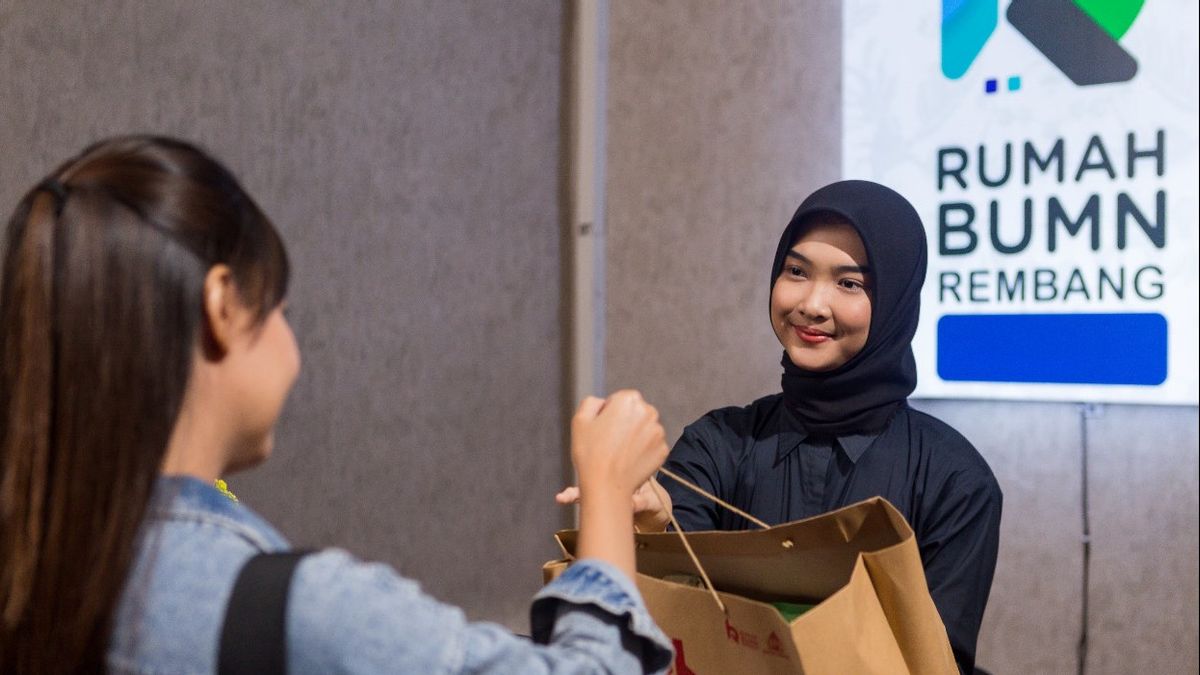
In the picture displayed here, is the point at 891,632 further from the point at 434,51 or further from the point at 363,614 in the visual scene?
the point at 434,51

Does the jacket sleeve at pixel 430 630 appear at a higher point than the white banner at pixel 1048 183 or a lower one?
lower

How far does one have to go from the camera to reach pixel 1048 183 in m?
2.55

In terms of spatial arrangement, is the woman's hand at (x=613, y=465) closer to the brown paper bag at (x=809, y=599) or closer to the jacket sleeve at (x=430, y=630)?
the jacket sleeve at (x=430, y=630)

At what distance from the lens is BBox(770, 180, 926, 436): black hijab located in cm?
161

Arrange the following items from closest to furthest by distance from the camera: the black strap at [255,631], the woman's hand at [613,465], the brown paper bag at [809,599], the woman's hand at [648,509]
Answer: the black strap at [255,631] < the woman's hand at [613,465] < the brown paper bag at [809,599] < the woman's hand at [648,509]

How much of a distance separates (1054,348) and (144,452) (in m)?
2.19

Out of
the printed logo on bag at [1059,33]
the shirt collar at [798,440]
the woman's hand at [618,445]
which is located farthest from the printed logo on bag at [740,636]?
the printed logo on bag at [1059,33]

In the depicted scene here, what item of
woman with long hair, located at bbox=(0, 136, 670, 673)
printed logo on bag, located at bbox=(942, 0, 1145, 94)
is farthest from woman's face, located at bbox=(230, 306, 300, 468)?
printed logo on bag, located at bbox=(942, 0, 1145, 94)

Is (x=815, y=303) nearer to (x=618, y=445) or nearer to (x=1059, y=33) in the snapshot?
(x=618, y=445)

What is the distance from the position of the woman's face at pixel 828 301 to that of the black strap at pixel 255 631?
1052 millimetres

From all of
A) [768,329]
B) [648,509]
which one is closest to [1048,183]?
[768,329]

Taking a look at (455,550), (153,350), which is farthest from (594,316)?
(153,350)

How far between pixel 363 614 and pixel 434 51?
2527mm

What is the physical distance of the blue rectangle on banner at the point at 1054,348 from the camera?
7.95 ft
